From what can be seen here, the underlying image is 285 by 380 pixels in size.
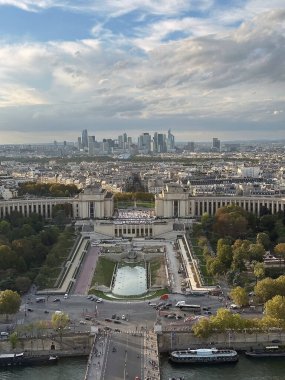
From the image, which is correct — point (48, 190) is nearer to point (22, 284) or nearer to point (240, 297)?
point (22, 284)

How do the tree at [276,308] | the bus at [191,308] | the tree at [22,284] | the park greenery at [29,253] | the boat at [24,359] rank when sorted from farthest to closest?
1. the park greenery at [29,253]
2. the tree at [22,284]
3. the bus at [191,308]
4. the tree at [276,308]
5. the boat at [24,359]

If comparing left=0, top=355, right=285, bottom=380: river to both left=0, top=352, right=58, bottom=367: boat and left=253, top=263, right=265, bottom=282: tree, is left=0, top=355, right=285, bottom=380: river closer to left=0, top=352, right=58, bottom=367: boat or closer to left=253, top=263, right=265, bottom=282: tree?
left=0, top=352, right=58, bottom=367: boat

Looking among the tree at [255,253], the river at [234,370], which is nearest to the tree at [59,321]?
the river at [234,370]

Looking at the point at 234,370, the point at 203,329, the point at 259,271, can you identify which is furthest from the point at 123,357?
the point at 259,271

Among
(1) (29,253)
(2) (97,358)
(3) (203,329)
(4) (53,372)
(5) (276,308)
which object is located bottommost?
(4) (53,372)

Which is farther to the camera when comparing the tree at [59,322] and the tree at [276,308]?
the tree at [59,322]

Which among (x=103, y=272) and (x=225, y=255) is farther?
(x=103, y=272)

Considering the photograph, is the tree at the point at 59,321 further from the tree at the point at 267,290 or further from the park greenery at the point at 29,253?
the tree at the point at 267,290

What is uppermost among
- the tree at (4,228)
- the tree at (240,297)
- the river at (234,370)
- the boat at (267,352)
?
the tree at (4,228)
